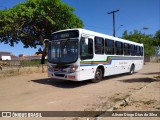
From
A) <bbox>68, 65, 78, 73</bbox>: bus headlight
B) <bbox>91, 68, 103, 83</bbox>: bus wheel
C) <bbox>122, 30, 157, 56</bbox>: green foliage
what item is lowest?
<bbox>91, 68, 103, 83</bbox>: bus wheel

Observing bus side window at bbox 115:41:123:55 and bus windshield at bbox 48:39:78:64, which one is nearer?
bus windshield at bbox 48:39:78:64

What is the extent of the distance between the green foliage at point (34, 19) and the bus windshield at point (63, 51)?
10.7 metres

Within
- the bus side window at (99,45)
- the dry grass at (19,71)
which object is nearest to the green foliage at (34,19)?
the dry grass at (19,71)

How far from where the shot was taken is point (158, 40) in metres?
16.9

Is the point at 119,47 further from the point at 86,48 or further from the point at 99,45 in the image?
the point at 86,48

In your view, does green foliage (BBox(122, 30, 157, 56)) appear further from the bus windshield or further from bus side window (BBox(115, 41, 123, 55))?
the bus windshield

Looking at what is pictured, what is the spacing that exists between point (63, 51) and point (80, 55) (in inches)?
45.0

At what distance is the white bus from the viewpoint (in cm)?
1094

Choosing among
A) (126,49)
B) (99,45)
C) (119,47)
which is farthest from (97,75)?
(126,49)

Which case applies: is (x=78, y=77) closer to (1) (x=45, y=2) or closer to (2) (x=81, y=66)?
(2) (x=81, y=66)

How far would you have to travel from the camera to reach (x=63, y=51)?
37.6ft

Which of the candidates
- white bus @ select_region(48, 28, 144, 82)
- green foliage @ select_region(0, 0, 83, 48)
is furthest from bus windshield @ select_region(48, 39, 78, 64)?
green foliage @ select_region(0, 0, 83, 48)

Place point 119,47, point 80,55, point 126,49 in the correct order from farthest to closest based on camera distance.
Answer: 1. point 126,49
2. point 119,47
3. point 80,55

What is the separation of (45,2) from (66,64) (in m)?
13.1
